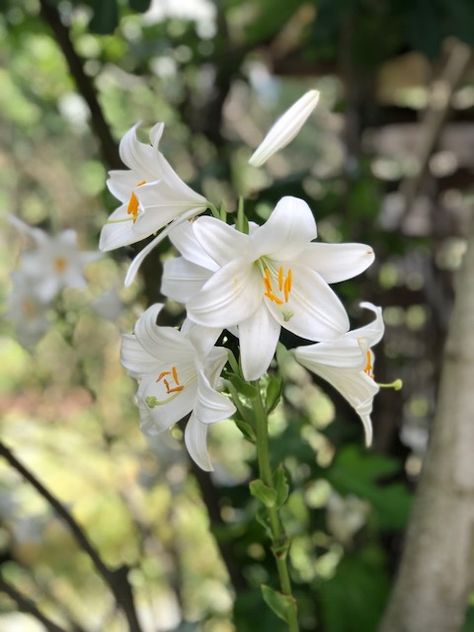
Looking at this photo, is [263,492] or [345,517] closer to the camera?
[263,492]

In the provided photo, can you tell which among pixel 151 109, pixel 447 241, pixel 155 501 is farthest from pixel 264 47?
pixel 155 501

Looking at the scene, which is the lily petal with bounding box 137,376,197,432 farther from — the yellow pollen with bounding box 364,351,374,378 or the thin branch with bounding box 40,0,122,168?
the thin branch with bounding box 40,0,122,168

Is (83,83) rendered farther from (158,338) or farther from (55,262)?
(158,338)

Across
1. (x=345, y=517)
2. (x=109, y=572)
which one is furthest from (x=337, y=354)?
(x=345, y=517)

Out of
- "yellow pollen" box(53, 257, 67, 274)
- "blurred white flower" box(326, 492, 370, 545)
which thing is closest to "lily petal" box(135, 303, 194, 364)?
"yellow pollen" box(53, 257, 67, 274)

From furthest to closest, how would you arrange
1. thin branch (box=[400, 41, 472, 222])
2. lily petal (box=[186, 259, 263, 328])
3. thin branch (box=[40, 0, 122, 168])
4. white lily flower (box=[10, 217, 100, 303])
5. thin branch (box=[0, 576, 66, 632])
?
thin branch (box=[400, 41, 472, 222]) → white lily flower (box=[10, 217, 100, 303]) → thin branch (box=[40, 0, 122, 168]) → thin branch (box=[0, 576, 66, 632]) → lily petal (box=[186, 259, 263, 328])

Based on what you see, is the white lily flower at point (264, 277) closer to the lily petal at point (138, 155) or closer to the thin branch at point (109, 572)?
the lily petal at point (138, 155)

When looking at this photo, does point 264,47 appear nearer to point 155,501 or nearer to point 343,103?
point 343,103
